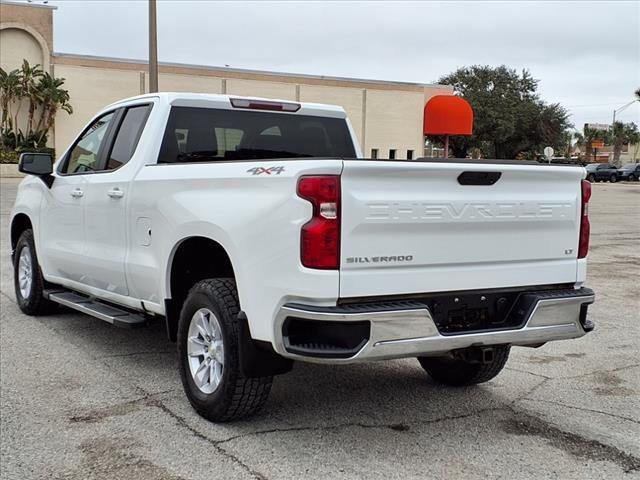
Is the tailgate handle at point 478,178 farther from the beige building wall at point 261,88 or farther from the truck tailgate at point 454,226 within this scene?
the beige building wall at point 261,88

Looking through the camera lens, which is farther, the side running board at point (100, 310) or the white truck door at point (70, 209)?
the white truck door at point (70, 209)

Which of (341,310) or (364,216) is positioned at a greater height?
(364,216)

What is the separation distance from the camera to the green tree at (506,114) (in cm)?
6412

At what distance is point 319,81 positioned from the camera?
53562 millimetres

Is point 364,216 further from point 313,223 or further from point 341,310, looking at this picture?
point 341,310

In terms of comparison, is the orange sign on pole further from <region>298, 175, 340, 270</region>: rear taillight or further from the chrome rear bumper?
<region>298, 175, 340, 270</region>: rear taillight

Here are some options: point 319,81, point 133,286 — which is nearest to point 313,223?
point 133,286

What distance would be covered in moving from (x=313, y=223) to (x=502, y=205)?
46.4 inches

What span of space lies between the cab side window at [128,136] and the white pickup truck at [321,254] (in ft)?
0.09

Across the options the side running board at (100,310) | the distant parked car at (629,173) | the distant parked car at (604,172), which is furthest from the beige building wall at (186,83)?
the side running board at (100,310)

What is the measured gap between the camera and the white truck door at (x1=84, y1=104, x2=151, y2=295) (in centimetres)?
552

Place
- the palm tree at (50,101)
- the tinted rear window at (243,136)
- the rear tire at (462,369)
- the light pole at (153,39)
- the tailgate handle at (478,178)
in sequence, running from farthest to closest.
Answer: the palm tree at (50,101), the light pole at (153,39), the tinted rear window at (243,136), the rear tire at (462,369), the tailgate handle at (478,178)

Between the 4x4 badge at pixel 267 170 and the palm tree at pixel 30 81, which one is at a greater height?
the palm tree at pixel 30 81

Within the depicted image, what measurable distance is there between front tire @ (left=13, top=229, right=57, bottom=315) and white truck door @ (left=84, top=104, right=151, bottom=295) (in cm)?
140
